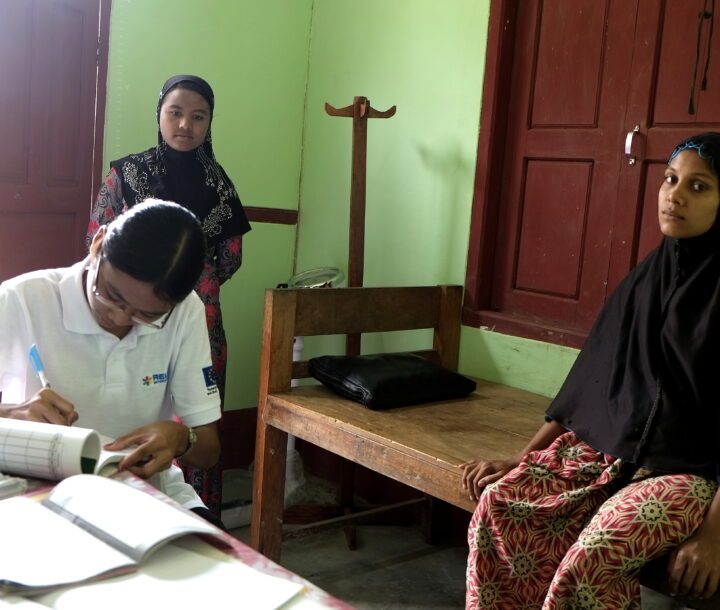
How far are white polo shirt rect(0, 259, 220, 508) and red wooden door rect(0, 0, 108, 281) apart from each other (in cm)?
154

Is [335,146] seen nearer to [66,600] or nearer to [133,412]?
[133,412]

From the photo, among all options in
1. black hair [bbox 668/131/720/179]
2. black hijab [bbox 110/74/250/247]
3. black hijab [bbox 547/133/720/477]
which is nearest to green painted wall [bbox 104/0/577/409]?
black hijab [bbox 110/74/250/247]

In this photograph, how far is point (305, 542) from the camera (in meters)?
3.19

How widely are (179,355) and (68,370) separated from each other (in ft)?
0.73

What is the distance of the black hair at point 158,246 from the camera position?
138cm

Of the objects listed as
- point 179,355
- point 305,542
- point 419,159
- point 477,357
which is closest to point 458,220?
point 419,159

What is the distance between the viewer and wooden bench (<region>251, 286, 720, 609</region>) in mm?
2184

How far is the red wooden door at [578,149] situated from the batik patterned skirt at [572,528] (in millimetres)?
933

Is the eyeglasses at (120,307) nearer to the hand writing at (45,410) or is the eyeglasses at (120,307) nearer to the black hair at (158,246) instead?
the black hair at (158,246)

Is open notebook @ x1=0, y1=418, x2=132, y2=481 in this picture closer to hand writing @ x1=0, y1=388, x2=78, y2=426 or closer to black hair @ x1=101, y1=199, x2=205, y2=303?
hand writing @ x1=0, y1=388, x2=78, y2=426

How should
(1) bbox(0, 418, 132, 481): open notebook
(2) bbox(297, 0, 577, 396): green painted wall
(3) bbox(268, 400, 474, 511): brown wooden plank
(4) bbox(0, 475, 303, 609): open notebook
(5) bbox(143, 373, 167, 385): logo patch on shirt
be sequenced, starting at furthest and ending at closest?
(2) bbox(297, 0, 577, 396): green painted wall → (3) bbox(268, 400, 474, 511): brown wooden plank → (5) bbox(143, 373, 167, 385): logo patch on shirt → (1) bbox(0, 418, 132, 481): open notebook → (4) bbox(0, 475, 303, 609): open notebook

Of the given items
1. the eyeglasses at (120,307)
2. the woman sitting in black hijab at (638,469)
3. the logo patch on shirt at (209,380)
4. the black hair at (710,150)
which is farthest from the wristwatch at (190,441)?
the black hair at (710,150)

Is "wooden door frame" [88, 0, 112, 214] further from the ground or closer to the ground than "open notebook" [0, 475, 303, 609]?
further from the ground

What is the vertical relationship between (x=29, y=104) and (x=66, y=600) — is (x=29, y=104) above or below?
above
